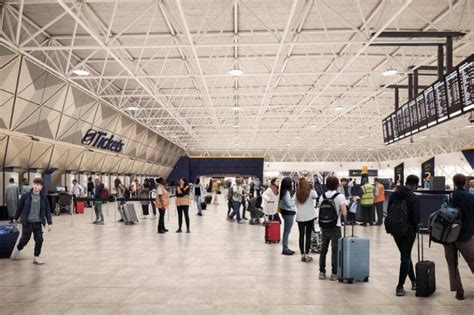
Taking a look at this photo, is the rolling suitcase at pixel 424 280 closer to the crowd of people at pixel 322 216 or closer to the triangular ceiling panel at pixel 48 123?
the crowd of people at pixel 322 216

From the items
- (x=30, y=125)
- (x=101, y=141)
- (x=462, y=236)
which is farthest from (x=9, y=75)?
(x=462, y=236)

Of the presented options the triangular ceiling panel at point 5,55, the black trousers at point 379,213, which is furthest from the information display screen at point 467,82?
the triangular ceiling panel at point 5,55

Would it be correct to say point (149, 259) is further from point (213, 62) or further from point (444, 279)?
point (213, 62)

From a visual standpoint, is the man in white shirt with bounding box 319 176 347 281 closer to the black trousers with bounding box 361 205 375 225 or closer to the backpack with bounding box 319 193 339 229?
the backpack with bounding box 319 193 339 229

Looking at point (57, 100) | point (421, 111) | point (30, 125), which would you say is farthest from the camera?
point (57, 100)

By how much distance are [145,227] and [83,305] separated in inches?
434

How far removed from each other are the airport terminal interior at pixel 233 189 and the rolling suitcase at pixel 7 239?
0.10 feet

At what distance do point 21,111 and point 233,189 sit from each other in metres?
10.5

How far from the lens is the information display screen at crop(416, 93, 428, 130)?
49.6ft

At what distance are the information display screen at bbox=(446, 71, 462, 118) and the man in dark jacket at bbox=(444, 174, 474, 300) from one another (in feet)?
20.4

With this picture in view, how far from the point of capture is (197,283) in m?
7.63

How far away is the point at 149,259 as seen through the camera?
32.7 feet

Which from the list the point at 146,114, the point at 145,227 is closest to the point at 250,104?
the point at 146,114

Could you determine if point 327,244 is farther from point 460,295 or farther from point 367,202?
point 367,202
